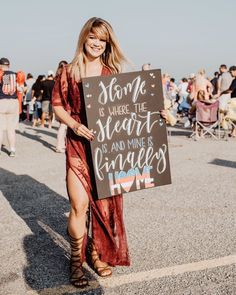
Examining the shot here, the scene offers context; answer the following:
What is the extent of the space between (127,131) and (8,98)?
6431 millimetres

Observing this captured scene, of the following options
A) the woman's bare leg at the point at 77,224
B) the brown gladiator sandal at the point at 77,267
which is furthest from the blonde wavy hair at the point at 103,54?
the brown gladiator sandal at the point at 77,267

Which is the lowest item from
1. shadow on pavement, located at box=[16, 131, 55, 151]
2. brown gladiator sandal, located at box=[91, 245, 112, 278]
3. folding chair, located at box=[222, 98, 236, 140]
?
shadow on pavement, located at box=[16, 131, 55, 151]

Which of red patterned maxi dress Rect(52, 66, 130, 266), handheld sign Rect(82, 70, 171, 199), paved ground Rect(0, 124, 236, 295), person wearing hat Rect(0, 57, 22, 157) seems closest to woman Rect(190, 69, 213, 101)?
paved ground Rect(0, 124, 236, 295)

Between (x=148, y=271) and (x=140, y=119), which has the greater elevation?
(x=140, y=119)

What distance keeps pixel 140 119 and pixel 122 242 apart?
966 mm

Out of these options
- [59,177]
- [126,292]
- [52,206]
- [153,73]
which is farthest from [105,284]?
[59,177]

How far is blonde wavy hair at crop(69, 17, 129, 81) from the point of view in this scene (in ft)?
11.5

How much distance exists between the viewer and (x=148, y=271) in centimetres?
381

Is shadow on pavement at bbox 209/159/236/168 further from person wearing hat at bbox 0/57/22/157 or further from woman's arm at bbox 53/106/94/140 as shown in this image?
woman's arm at bbox 53/106/94/140

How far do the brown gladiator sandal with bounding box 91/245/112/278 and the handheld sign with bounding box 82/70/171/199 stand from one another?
1.81ft

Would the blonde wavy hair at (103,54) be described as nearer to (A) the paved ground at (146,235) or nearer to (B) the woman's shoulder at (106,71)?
(B) the woman's shoulder at (106,71)

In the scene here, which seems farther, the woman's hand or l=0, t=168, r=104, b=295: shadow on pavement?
l=0, t=168, r=104, b=295: shadow on pavement

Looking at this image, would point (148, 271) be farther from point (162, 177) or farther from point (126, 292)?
point (162, 177)

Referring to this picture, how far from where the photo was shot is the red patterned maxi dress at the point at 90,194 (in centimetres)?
358
